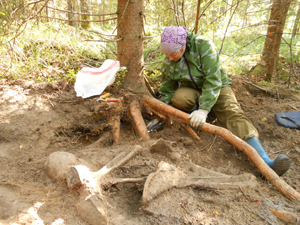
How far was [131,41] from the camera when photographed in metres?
3.10

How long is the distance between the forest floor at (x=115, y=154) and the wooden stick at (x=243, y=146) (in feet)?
0.22

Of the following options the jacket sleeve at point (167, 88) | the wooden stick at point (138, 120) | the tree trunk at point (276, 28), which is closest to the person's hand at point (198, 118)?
the wooden stick at point (138, 120)

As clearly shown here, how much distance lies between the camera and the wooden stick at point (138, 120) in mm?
2841

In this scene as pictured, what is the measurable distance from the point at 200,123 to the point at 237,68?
333 cm

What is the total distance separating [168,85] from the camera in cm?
336

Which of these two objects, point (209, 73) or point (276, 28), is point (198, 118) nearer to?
point (209, 73)

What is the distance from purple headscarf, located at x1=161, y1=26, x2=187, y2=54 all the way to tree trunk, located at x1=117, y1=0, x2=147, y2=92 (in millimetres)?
677

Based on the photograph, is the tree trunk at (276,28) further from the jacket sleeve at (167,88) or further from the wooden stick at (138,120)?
the wooden stick at (138,120)

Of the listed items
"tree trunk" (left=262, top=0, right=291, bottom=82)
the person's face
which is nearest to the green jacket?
the person's face

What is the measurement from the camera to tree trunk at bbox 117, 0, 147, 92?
2.98m

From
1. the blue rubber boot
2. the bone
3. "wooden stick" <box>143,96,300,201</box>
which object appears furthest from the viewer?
the blue rubber boot

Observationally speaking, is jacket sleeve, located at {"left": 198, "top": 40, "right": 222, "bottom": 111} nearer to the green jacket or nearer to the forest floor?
the green jacket

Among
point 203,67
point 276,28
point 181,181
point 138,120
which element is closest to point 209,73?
point 203,67

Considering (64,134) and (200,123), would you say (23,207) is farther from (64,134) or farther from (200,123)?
(200,123)
